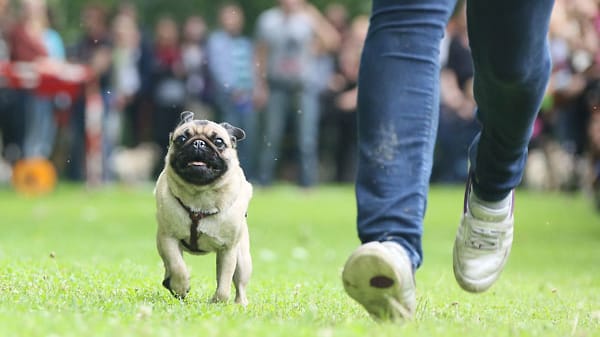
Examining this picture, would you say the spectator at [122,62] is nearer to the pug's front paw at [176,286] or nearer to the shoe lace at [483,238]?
the pug's front paw at [176,286]

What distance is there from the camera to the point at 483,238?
4012mm

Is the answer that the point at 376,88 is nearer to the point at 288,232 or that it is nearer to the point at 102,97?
the point at 288,232

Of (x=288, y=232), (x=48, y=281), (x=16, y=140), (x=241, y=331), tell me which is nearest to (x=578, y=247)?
(x=288, y=232)

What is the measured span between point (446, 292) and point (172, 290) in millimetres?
1589

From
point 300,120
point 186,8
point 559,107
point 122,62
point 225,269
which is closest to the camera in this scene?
point 225,269

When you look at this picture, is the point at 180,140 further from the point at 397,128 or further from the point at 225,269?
the point at 397,128

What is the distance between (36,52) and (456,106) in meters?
7.67

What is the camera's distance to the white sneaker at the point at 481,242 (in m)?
3.95

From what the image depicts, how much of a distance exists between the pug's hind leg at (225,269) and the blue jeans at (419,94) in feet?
2.78

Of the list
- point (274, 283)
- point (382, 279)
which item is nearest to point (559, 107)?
point (274, 283)


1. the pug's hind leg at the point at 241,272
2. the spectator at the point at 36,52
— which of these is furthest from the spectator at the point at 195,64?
the pug's hind leg at the point at 241,272

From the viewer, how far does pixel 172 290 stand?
4.45m

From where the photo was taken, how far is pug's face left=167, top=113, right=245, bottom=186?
4262mm

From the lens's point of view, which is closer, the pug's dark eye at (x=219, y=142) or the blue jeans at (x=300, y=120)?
the pug's dark eye at (x=219, y=142)
